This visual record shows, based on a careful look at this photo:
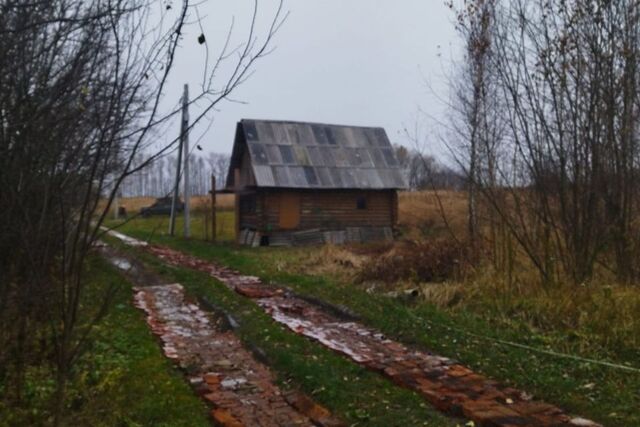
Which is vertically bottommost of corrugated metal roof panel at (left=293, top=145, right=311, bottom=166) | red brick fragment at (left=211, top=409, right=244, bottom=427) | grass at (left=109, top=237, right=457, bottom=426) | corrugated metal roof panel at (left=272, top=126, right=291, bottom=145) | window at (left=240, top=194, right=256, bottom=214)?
red brick fragment at (left=211, top=409, right=244, bottom=427)

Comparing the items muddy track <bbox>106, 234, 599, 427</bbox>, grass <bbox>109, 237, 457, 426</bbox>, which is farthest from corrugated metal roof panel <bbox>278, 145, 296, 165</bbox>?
grass <bbox>109, 237, 457, 426</bbox>

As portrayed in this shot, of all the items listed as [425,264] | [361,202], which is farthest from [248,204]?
[425,264]

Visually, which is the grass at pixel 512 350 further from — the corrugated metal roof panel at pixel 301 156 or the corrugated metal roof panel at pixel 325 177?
the corrugated metal roof panel at pixel 301 156

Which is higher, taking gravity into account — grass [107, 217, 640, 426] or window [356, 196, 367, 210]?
window [356, 196, 367, 210]

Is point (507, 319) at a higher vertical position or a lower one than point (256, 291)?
higher

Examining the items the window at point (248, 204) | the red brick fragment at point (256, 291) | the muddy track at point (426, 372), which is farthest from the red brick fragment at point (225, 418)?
the window at point (248, 204)

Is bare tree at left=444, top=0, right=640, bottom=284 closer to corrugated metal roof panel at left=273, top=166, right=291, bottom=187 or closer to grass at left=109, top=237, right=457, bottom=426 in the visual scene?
grass at left=109, top=237, right=457, bottom=426

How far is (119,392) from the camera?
5730 mm

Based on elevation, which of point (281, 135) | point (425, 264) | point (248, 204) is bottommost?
point (425, 264)

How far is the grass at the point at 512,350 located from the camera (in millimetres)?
5199

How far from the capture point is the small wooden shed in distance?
25219 millimetres

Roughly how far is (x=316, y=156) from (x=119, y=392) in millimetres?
21735

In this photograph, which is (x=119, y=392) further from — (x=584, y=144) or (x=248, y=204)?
(x=248, y=204)

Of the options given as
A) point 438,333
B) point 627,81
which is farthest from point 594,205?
point 438,333
